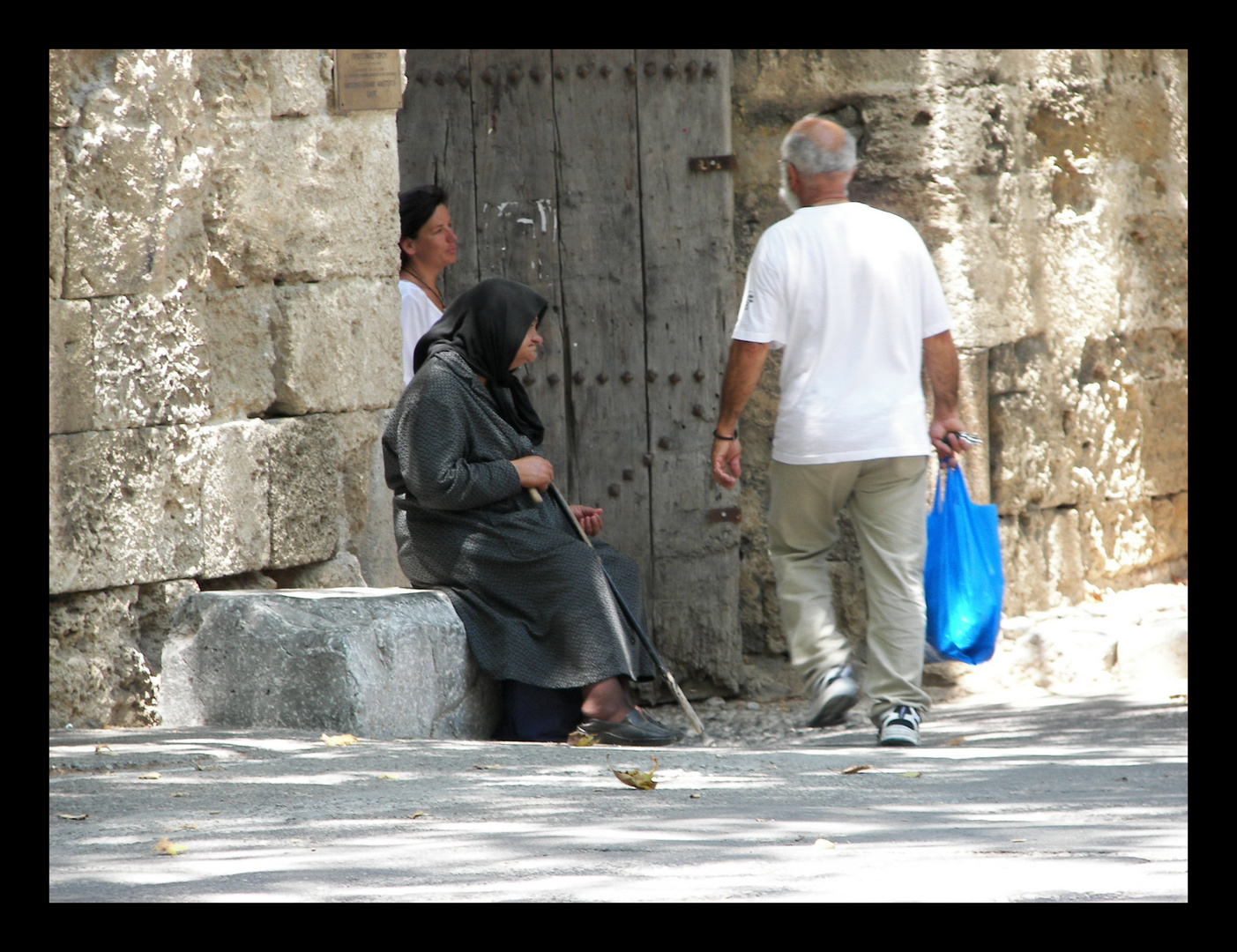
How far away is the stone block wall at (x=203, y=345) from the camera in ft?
14.1

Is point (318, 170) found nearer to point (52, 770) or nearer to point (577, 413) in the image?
point (577, 413)

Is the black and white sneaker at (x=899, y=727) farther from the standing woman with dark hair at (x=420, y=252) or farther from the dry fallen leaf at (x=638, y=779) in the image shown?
the standing woman with dark hair at (x=420, y=252)

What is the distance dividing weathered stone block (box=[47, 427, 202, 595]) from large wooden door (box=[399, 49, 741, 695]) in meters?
1.61

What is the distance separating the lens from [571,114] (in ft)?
18.7

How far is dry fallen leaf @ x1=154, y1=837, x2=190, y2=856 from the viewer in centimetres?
278

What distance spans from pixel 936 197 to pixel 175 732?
3.43 m

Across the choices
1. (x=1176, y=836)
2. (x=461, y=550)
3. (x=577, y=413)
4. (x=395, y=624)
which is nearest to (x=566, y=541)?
(x=461, y=550)

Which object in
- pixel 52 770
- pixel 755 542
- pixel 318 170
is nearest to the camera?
pixel 52 770

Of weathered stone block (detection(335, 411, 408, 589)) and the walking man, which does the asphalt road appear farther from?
weathered stone block (detection(335, 411, 408, 589))

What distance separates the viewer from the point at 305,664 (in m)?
4.10

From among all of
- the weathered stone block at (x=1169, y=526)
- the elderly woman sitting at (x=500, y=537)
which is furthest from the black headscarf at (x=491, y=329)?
the weathered stone block at (x=1169, y=526)

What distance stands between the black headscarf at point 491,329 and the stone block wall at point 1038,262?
1.57 m

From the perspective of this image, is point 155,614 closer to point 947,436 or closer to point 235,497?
point 235,497

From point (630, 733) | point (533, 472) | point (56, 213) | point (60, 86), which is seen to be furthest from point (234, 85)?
point (630, 733)
